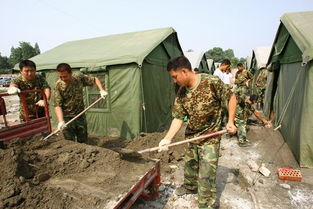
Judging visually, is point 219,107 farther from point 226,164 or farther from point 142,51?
point 142,51

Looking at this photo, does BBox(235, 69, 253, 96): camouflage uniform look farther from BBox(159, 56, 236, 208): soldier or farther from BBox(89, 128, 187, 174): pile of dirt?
BBox(159, 56, 236, 208): soldier

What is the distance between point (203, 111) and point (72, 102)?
2.66m

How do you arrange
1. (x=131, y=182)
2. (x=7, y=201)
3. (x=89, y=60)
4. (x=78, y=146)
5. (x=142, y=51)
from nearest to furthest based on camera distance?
1. (x=7, y=201)
2. (x=131, y=182)
3. (x=78, y=146)
4. (x=142, y=51)
5. (x=89, y=60)

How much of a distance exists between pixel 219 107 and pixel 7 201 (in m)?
2.21

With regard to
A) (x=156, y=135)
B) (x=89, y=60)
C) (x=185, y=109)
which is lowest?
(x=156, y=135)

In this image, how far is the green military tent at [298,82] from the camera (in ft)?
11.7

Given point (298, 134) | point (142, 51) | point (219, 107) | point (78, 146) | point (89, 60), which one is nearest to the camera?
point (219, 107)

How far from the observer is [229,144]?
16.5 feet

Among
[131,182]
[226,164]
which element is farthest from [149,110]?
[131,182]

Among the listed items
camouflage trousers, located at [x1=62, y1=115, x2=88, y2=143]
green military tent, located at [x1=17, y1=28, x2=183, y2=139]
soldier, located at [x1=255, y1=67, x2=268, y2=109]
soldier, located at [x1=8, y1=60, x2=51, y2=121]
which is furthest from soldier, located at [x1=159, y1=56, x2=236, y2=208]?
soldier, located at [x1=255, y1=67, x2=268, y2=109]

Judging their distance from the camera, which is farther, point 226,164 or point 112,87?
point 112,87

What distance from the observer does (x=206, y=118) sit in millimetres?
2475

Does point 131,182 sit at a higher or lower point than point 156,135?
higher

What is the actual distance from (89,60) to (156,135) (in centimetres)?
261
